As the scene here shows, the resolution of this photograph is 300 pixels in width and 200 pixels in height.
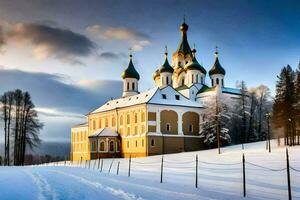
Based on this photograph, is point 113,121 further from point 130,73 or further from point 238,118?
point 238,118

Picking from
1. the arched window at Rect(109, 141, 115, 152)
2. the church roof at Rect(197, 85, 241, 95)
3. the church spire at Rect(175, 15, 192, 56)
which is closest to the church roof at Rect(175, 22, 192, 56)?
the church spire at Rect(175, 15, 192, 56)

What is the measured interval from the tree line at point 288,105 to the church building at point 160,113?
11896mm

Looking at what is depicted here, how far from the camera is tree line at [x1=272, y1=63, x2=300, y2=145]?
48.0 metres

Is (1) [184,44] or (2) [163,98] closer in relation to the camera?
(2) [163,98]

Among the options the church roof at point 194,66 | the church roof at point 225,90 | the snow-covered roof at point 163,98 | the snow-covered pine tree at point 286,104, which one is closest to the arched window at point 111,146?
the snow-covered roof at point 163,98

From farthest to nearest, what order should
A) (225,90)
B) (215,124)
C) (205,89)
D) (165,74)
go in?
(165,74), (225,90), (205,89), (215,124)

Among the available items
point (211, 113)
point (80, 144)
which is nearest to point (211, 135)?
point (211, 113)

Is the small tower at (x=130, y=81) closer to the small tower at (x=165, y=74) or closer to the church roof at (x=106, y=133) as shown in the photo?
the small tower at (x=165, y=74)

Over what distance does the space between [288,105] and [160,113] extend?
19679 mm

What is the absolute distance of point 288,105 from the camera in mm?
48750

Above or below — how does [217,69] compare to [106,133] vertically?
above

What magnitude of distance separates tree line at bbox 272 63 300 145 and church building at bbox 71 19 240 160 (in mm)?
11896

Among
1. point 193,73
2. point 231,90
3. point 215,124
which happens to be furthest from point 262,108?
point 215,124

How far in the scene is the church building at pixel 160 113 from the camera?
198ft
